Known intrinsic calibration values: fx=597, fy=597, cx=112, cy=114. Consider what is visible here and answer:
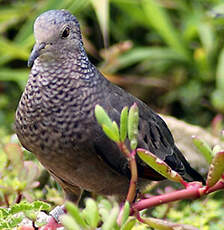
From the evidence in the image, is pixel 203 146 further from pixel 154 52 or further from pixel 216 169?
pixel 154 52

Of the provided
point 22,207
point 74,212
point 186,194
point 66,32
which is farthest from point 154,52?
point 74,212

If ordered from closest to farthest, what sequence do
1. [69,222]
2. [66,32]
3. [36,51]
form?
[69,222] < [36,51] < [66,32]

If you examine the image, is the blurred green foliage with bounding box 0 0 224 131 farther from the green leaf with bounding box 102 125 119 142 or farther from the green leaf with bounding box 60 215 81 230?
the green leaf with bounding box 60 215 81 230

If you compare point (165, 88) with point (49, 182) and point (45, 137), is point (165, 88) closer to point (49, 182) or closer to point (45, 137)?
point (49, 182)

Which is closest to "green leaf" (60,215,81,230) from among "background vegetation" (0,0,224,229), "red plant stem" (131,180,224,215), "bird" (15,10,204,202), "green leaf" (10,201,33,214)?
"red plant stem" (131,180,224,215)

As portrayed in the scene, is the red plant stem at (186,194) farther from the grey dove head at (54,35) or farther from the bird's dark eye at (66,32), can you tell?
the bird's dark eye at (66,32)

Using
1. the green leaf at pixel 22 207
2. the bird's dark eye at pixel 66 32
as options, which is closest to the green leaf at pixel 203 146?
the green leaf at pixel 22 207
